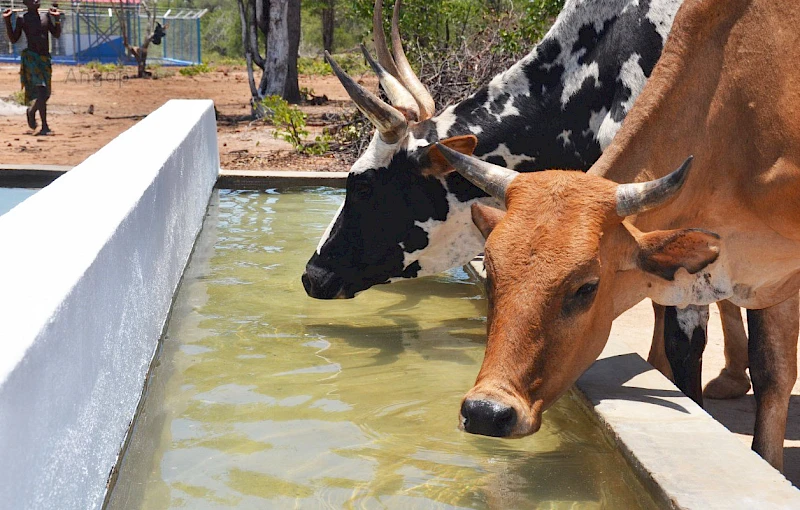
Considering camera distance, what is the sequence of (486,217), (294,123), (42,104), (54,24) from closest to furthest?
(486,217) → (294,123) → (54,24) → (42,104)

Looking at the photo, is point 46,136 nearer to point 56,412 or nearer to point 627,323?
point 627,323

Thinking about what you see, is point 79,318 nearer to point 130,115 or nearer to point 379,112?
point 379,112

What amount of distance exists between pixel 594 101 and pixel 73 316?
3045mm

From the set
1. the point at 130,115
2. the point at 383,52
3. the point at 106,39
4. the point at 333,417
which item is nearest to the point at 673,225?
the point at 333,417

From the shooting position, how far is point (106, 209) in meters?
4.02

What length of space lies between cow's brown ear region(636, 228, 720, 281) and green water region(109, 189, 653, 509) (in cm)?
66

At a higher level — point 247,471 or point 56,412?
point 56,412

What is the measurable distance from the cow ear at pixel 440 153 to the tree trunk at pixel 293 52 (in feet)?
38.8

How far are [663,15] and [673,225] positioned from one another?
4.86 feet

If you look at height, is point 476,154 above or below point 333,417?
above

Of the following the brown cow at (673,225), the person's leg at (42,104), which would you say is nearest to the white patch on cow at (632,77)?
the brown cow at (673,225)

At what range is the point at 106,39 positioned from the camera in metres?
31.1

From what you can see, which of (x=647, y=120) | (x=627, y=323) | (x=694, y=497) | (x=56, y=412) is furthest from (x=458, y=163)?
(x=627, y=323)

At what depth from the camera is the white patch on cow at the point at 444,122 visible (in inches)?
209
